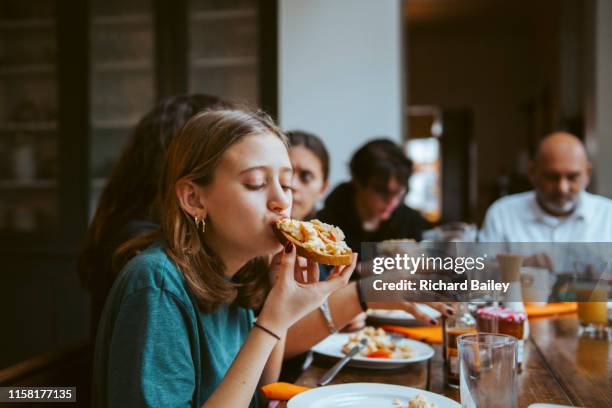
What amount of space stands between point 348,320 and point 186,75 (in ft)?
8.49

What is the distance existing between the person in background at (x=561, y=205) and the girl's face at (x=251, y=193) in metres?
1.98

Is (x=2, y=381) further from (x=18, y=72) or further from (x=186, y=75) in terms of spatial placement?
(x=18, y=72)

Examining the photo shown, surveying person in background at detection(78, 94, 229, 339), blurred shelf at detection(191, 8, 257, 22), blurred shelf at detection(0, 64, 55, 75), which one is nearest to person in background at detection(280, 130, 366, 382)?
person in background at detection(78, 94, 229, 339)

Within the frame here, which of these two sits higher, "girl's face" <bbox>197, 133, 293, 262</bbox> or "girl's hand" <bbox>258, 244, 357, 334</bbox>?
"girl's face" <bbox>197, 133, 293, 262</bbox>

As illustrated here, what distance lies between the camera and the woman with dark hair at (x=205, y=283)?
2.99 feet

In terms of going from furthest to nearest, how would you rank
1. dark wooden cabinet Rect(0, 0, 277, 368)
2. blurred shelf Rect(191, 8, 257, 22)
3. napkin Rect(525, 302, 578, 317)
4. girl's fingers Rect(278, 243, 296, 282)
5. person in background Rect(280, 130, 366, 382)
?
blurred shelf Rect(191, 8, 257, 22), dark wooden cabinet Rect(0, 0, 277, 368), person in background Rect(280, 130, 366, 382), napkin Rect(525, 302, 578, 317), girl's fingers Rect(278, 243, 296, 282)

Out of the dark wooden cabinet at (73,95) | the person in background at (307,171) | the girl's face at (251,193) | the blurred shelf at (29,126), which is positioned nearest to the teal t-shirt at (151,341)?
the girl's face at (251,193)

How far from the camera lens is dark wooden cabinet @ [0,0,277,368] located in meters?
3.46

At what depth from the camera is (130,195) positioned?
160 cm

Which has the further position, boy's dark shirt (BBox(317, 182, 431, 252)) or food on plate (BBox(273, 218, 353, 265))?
boy's dark shirt (BBox(317, 182, 431, 252))

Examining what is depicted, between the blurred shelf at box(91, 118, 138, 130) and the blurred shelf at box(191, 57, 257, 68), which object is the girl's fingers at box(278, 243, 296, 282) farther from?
the blurred shelf at box(91, 118, 138, 130)

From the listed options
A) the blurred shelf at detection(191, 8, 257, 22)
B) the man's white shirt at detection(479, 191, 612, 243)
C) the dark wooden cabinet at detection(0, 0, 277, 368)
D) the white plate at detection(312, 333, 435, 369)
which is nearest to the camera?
the white plate at detection(312, 333, 435, 369)

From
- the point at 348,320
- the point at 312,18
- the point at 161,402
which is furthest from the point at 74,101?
the point at 161,402

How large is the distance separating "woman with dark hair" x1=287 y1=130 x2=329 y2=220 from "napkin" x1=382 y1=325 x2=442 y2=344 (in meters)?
0.75
